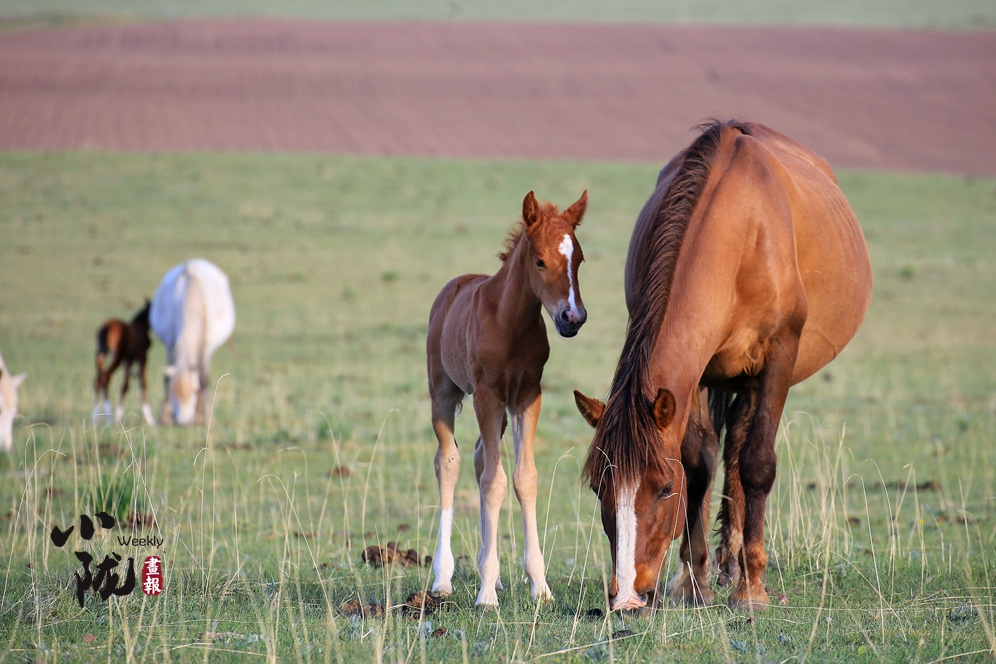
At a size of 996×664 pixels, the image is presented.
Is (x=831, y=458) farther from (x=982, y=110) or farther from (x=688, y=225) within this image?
(x=982, y=110)

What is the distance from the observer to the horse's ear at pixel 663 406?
391 cm

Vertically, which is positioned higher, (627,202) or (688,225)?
(627,202)

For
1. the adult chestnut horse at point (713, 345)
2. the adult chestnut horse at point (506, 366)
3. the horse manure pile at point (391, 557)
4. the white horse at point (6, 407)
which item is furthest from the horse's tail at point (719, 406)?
the white horse at point (6, 407)

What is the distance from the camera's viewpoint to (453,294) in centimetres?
534

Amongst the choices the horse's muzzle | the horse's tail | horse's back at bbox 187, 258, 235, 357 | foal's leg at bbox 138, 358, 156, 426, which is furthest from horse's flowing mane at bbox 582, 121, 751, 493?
horse's back at bbox 187, 258, 235, 357

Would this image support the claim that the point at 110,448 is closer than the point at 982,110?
Yes

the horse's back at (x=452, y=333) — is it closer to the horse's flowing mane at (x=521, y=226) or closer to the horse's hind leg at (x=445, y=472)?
the horse's hind leg at (x=445, y=472)

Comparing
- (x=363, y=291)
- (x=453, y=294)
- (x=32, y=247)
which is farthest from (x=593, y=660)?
(x=32, y=247)

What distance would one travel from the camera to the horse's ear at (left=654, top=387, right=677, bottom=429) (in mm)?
3906

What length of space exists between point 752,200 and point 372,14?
2532 inches

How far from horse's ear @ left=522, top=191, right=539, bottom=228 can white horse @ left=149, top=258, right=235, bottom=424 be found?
8941mm

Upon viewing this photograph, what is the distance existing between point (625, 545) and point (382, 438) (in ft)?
22.5

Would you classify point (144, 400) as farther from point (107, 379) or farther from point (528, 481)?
point (528, 481)

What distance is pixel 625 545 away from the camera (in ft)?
12.7
